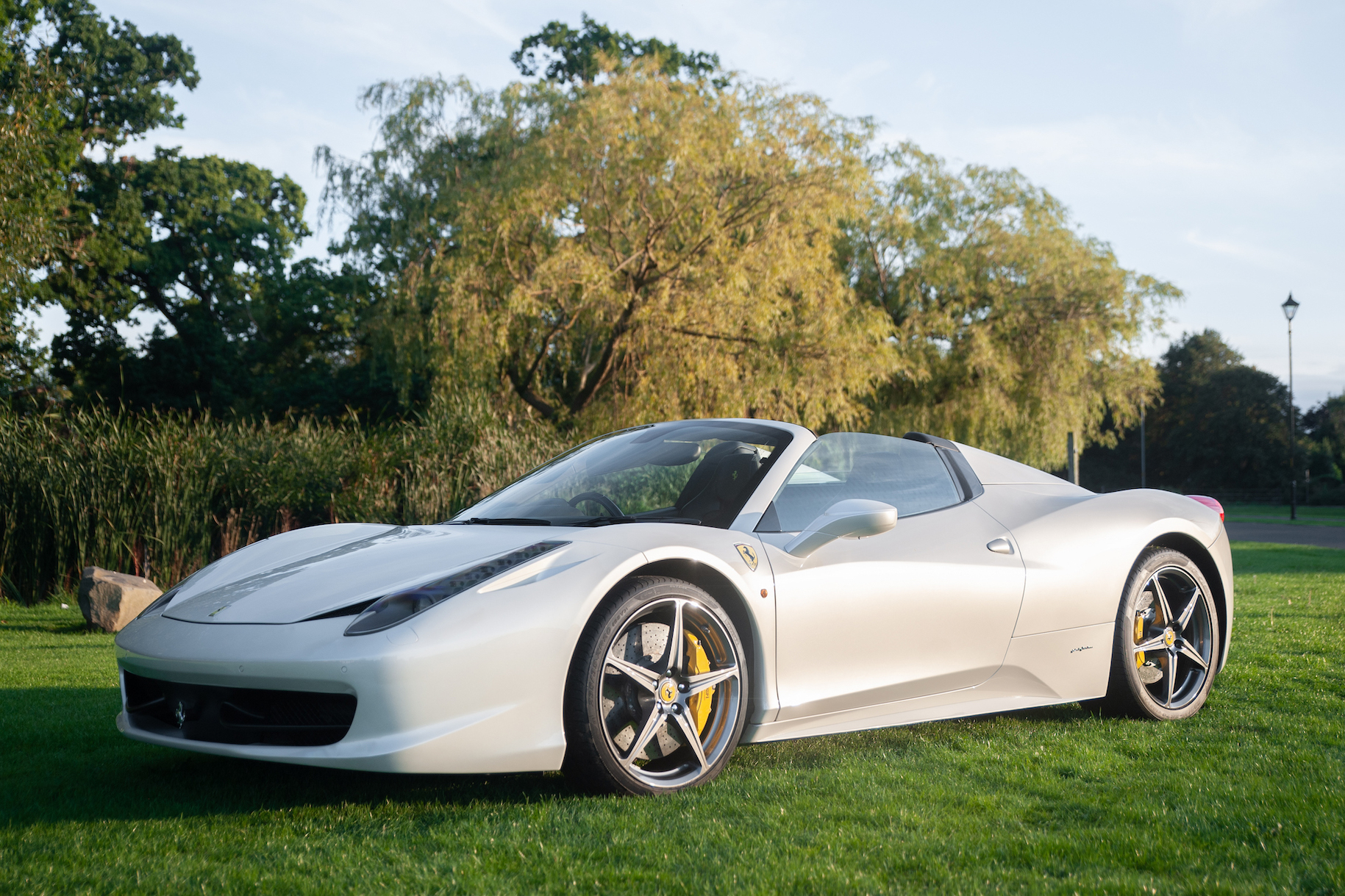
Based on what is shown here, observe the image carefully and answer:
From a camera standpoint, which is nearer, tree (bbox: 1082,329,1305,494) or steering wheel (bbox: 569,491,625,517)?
steering wheel (bbox: 569,491,625,517)

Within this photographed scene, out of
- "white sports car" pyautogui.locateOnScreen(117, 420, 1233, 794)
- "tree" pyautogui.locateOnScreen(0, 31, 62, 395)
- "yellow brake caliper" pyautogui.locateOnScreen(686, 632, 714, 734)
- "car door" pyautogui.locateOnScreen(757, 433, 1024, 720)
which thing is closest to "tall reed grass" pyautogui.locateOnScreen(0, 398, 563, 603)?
"tree" pyautogui.locateOnScreen(0, 31, 62, 395)

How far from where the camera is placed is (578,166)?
18.0 m

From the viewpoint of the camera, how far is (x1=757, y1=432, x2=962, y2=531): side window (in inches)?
157

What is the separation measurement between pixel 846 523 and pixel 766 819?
3.40ft

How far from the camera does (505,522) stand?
400 centimetres

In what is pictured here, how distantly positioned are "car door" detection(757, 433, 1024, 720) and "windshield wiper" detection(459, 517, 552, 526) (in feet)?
2.70

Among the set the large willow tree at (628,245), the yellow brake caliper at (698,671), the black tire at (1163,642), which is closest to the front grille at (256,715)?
the yellow brake caliper at (698,671)

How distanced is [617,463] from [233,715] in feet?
6.15

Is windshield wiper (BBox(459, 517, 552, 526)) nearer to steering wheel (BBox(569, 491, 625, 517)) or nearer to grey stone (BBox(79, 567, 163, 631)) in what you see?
steering wheel (BBox(569, 491, 625, 517))

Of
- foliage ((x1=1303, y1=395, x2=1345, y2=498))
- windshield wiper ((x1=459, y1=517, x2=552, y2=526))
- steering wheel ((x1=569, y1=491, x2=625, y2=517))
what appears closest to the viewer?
windshield wiper ((x1=459, y1=517, x2=552, y2=526))

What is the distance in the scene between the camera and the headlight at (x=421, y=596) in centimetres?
296

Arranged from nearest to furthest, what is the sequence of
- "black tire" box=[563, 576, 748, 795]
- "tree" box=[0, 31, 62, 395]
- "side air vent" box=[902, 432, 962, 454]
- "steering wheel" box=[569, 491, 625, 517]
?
"black tire" box=[563, 576, 748, 795] < "steering wheel" box=[569, 491, 625, 517] < "side air vent" box=[902, 432, 962, 454] < "tree" box=[0, 31, 62, 395]

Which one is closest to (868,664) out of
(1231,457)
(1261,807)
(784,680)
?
(784,680)

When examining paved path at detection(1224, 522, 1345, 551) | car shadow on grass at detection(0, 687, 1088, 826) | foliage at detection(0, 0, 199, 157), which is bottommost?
paved path at detection(1224, 522, 1345, 551)
